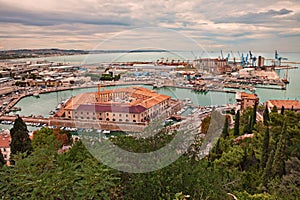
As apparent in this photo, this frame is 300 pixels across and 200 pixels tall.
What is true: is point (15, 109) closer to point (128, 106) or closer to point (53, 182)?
point (128, 106)

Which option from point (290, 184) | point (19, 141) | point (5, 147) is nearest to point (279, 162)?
point (290, 184)

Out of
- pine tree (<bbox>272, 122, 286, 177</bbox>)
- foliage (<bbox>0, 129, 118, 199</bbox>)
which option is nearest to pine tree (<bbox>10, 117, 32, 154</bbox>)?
foliage (<bbox>0, 129, 118, 199</bbox>)

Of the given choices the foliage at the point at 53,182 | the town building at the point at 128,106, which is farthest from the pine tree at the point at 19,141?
the foliage at the point at 53,182

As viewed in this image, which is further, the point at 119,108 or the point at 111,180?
the point at 119,108

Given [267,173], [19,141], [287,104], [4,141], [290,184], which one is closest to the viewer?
[290,184]

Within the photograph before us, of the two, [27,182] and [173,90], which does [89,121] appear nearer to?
[173,90]

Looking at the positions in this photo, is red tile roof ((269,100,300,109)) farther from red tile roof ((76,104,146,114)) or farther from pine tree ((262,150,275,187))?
red tile roof ((76,104,146,114))

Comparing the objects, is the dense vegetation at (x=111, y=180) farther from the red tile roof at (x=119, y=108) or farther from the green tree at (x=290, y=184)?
the red tile roof at (x=119, y=108)

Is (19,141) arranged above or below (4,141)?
above

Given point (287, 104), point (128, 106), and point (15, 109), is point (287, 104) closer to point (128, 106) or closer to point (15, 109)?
point (128, 106)

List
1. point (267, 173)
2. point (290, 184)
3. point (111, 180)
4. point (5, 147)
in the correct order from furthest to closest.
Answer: point (5, 147), point (267, 173), point (290, 184), point (111, 180)

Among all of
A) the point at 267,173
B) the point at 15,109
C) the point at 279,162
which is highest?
the point at 279,162
